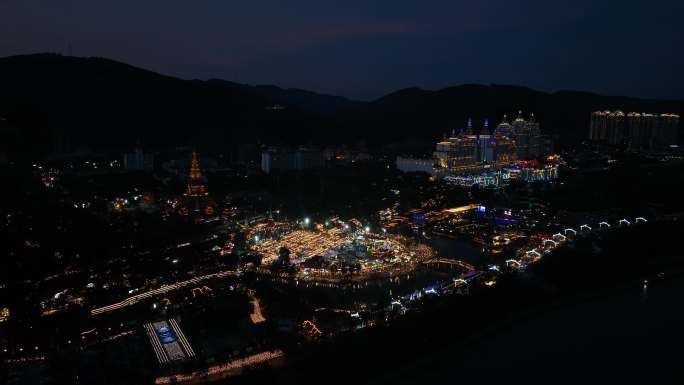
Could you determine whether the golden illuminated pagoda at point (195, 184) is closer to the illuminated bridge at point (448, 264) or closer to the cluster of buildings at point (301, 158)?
the cluster of buildings at point (301, 158)

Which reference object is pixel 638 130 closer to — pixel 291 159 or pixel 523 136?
pixel 523 136

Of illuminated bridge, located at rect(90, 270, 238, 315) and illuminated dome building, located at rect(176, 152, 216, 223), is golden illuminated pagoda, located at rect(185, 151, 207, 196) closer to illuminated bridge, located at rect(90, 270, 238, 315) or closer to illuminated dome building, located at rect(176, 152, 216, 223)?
illuminated dome building, located at rect(176, 152, 216, 223)

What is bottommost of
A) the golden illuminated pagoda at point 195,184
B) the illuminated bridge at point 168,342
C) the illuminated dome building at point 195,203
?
the illuminated bridge at point 168,342

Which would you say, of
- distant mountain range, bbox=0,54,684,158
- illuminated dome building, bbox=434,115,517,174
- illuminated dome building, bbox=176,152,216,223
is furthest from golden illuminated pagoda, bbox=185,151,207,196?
illuminated dome building, bbox=434,115,517,174

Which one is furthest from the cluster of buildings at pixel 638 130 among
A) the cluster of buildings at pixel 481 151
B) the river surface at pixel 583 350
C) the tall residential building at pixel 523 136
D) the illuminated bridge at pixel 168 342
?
the illuminated bridge at pixel 168 342

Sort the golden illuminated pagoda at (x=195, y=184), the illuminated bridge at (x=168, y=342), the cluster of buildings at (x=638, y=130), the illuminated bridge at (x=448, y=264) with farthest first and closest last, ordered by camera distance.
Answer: the cluster of buildings at (x=638, y=130) < the golden illuminated pagoda at (x=195, y=184) < the illuminated bridge at (x=448, y=264) < the illuminated bridge at (x=168, y=342)

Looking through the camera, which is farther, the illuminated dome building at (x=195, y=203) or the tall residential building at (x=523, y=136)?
the tall residential building at (x=523, y=136)
